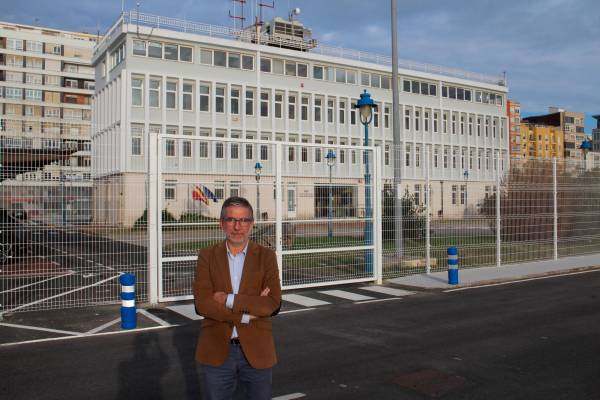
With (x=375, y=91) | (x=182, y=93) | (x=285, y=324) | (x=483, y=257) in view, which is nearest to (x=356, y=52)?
(x=375, y=91)

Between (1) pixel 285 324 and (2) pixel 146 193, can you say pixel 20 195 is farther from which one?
(1) pixel 285 324

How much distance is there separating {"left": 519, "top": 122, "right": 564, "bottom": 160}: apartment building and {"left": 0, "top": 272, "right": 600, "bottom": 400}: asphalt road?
12349 cm

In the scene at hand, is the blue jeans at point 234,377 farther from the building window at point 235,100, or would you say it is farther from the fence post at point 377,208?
the building window at point 235,100

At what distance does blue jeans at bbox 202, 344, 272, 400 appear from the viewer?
3.47m

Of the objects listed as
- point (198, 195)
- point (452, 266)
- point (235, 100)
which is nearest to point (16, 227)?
point (198, 195)

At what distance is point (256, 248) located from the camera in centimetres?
364

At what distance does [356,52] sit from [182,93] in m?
17.3

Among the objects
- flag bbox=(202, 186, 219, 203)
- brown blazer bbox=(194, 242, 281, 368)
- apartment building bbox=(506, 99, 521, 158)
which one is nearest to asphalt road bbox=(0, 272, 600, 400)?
brown blazer bbox=(194, 242, 281, 368)

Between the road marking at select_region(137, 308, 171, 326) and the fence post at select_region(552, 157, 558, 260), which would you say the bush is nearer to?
the road marking at select_region(137, 308, 171, 326)

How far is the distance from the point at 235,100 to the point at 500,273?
113 ft

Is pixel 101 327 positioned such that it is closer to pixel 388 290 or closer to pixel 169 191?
pixel 169 191

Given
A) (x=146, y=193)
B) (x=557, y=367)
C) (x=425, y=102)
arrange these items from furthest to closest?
1. (x=425, y=102)
2. (x=146, y=193)
3. (x=557, y=367)

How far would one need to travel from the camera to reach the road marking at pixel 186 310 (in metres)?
9.65

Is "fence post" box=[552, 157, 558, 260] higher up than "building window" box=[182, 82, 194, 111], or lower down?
lower down
